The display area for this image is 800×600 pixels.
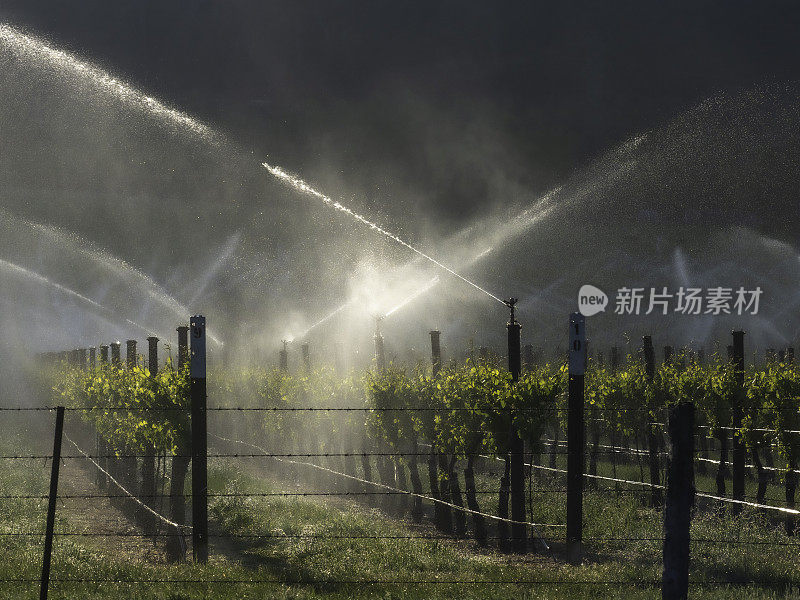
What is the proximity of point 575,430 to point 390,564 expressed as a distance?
335cm

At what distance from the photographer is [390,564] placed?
13.2 metres

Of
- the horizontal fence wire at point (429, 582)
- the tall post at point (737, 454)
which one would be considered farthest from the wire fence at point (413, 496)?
the tall post at point (737, 454)

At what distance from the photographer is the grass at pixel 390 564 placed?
33.3ft

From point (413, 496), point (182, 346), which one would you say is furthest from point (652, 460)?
point (182, 346)

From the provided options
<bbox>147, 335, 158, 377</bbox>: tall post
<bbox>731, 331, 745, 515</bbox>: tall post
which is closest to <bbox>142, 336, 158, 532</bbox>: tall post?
<bbox>147, 335, 158, 377</bbox>: tall post

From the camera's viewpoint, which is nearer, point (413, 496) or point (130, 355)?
point (413, 496)

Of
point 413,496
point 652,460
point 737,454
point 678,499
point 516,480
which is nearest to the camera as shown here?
point 678,499

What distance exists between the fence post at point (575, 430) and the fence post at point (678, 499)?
180 inches

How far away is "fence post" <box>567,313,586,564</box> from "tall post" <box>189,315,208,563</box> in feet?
16.9

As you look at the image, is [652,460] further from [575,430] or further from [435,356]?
[575,430]

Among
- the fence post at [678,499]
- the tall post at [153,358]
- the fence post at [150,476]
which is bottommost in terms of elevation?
the fence post at [150,476]

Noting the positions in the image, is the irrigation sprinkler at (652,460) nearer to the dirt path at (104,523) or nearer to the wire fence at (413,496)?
the wire fence at (413,496)

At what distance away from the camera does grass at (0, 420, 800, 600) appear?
10.2m

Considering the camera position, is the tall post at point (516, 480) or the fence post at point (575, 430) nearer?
the fence post at point (575, 430)
